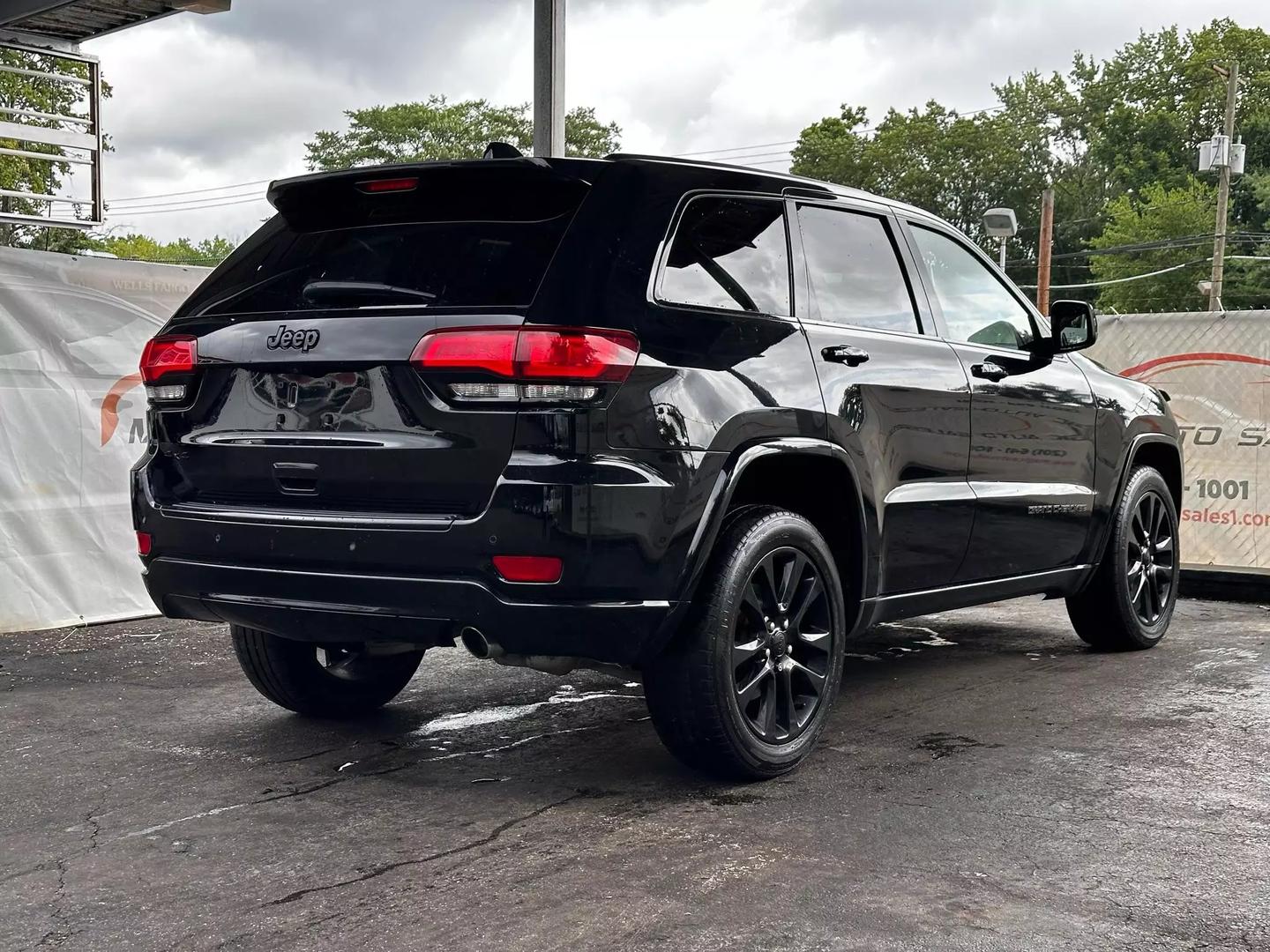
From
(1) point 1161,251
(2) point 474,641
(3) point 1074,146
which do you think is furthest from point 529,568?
(3) point 1074,146

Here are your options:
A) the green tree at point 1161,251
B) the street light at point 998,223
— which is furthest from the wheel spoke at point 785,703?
the green tree at point 1161,251

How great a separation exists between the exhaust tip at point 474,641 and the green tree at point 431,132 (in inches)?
2670

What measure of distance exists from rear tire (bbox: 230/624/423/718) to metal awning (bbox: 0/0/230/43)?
6.75 metres

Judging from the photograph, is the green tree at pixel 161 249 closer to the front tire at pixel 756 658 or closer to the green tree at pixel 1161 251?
the green tree at pixel 1161 251

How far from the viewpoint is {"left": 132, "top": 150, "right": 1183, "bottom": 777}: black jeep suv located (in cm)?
387

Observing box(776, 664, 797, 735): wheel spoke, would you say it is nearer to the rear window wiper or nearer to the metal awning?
the rear window wiper

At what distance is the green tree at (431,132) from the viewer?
70.6m

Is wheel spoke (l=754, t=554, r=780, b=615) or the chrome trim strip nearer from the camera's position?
wheel spoke (l=754, t=554, r=780, b=615)

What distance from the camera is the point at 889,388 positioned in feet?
16.1

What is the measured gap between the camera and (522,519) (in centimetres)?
382

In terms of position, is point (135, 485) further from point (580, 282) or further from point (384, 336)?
point (580, 282)

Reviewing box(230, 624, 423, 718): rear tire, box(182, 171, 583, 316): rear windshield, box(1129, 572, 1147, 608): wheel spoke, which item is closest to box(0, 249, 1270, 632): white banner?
box(230, 624, 423, 718): rear tire

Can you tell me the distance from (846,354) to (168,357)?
7.06 ft

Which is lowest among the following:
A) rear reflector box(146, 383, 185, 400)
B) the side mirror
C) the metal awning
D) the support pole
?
rear reflector box(146, 383, 185, 400)
